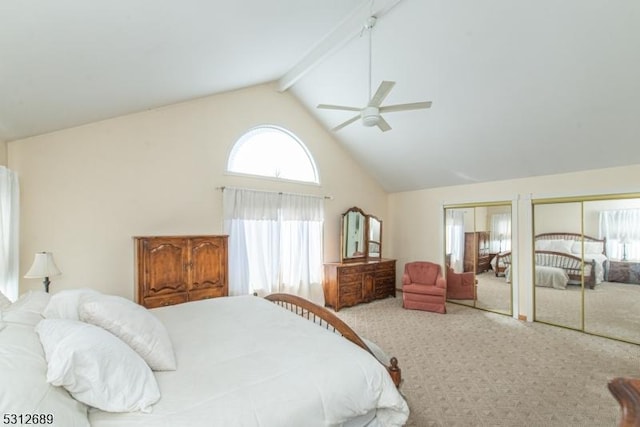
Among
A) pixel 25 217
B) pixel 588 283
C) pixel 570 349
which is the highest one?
pixel 25 217

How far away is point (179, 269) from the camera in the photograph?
337cm

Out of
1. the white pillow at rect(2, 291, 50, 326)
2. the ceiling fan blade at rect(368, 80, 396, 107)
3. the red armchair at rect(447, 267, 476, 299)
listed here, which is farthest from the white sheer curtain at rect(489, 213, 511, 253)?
the white pillow at rect(2, 291, 50, 326)

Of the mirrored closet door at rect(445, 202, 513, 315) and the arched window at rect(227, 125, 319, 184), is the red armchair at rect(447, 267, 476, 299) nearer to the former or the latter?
the mirrored closet door at rect(445, 202, 513, 315)

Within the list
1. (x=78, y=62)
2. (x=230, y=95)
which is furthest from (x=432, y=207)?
(x=78, y=62)

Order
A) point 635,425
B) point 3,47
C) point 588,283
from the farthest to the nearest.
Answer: point 588,283 → point 3,47 → point 635,425

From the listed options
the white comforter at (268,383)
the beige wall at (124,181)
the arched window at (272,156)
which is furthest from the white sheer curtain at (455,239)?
the white comforter at (268,383)

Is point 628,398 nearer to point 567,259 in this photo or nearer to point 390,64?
point 390,64

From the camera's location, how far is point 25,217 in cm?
301

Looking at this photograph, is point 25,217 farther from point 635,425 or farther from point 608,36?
point 608,36

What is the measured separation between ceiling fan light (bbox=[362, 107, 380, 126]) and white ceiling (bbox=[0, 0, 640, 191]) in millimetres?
1118

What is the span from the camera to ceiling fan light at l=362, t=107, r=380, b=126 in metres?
2.58

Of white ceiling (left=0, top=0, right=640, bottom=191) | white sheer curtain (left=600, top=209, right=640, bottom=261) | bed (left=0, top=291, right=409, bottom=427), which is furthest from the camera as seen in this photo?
white sheer curtain (left=600, top=209, right=640, bottom=261)

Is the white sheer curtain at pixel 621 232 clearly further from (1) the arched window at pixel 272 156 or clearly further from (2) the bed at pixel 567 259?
(1) the arched window at pixel 272 156

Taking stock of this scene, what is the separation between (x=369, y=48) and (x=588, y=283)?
454cm
